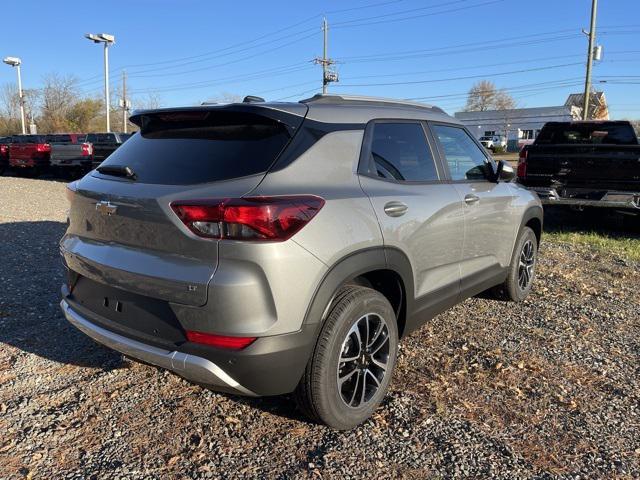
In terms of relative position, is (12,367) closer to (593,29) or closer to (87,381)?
(87,381)

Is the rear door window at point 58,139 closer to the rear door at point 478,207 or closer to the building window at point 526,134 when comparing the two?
the rear door at point 478,207

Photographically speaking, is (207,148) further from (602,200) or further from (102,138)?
(102,138)

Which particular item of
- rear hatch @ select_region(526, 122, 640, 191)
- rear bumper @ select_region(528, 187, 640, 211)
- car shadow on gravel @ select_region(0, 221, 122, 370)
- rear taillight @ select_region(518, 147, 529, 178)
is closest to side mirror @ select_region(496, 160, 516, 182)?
car shadow on gravel @ select_region(0, 221, 122, 370)

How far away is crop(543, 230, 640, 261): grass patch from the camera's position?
736 centimetres

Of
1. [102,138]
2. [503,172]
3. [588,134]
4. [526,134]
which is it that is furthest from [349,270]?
[526,134]

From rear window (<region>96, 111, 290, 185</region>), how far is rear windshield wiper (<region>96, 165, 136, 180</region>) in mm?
30

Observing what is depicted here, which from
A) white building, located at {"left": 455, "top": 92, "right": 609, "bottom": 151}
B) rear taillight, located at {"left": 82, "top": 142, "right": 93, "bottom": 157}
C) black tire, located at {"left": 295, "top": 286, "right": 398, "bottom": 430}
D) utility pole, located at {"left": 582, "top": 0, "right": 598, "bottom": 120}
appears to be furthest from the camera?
white building, located at {"left": 455, "top": 92, "right": 609, "bottom": 151}

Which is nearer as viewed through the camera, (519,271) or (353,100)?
(353,100)

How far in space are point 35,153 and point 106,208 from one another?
1936 cm

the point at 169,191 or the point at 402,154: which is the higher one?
the point at 402,154

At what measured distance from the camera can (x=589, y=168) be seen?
802 cm

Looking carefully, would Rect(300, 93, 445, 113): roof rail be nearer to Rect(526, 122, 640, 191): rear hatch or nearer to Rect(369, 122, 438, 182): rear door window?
Rect(369, 122, 438, 182): rear door window

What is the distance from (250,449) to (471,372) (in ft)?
5.49

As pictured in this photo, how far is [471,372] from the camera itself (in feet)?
11.9
